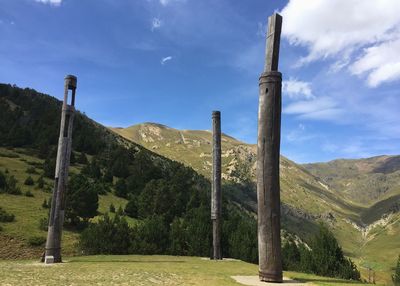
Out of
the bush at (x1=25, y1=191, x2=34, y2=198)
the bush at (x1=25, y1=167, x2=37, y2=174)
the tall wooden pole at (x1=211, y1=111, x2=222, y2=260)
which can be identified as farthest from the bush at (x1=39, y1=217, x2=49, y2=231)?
the bush at (x1=25, y1=167, x2=37, y2=174)

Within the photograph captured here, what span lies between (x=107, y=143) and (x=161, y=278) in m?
73.6

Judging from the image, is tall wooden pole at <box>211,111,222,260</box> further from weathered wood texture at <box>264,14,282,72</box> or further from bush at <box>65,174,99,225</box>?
bush at <box>65,174,99,225</box>

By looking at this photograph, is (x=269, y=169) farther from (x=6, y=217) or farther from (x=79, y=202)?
(x=79, y=202)

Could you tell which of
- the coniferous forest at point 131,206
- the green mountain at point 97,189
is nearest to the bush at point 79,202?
the coniferous forest at point 131,206

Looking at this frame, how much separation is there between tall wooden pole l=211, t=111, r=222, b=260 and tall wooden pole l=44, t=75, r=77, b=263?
8148 millimetres

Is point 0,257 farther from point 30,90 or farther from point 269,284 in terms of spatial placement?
point 30,90

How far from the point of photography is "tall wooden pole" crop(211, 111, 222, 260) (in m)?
21.9

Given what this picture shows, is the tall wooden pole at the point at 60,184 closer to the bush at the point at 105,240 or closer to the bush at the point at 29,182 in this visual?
the bush at the point at 105,240

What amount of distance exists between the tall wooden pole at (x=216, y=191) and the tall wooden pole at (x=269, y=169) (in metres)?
10.7

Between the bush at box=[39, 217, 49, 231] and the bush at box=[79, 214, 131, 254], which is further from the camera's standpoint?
the bush at box=[39, 217, 49, 231]

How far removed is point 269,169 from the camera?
1148 centimetres

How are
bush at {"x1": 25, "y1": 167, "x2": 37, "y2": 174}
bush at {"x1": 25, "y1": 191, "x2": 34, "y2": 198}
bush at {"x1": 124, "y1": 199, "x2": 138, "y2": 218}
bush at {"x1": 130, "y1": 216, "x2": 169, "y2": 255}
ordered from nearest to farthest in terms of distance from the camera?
bush at {"x1": 130, "y1": 216, "x2": 169, "y2": 255} → bush at {"x1": 25, "y1": 191, "x2": 34, "y2": 198} → bush at {"x1": 124, "y1": 199, "x2": 138, "y2": 218} → bush at {"x1": 25, "y1": 167, "x2": 37, "y2": 174}

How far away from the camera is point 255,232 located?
2741cm

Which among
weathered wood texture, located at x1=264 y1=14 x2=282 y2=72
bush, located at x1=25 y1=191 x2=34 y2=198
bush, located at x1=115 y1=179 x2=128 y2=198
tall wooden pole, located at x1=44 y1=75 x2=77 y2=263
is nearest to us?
weathered wood texture, located at x1=264 y1=14 x2=282 y2=72
